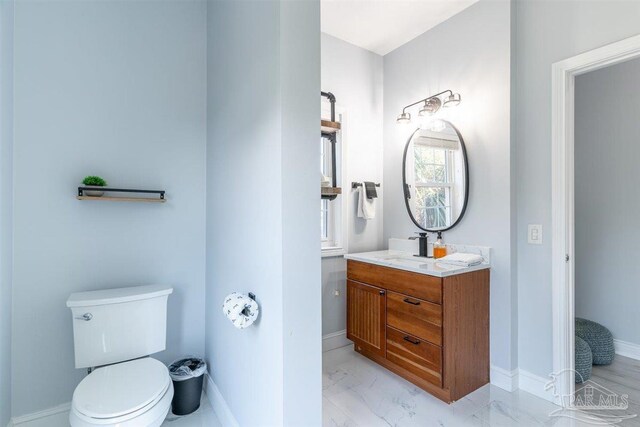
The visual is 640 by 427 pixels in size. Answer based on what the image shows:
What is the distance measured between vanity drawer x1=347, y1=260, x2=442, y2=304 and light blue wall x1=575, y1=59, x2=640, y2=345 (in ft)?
6.22

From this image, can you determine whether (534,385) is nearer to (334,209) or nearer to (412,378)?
(412,378)

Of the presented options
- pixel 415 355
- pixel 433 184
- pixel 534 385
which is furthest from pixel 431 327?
pixel 433 184

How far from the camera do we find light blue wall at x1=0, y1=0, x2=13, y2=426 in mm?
1493

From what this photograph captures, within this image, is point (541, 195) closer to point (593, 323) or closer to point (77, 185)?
point (593, 323)

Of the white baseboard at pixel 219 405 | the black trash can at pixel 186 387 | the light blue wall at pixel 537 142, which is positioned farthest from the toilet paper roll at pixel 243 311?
the light blue wall at pixel 537 142

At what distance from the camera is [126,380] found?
146cm

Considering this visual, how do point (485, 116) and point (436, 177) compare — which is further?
point (436, 177)

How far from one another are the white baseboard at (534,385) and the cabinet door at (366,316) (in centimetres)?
93

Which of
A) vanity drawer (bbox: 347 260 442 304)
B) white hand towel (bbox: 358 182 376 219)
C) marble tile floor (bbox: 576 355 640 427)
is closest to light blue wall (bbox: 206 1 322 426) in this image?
vanity drawer (bbox: 347 260 442 304)

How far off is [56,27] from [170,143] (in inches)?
32.7

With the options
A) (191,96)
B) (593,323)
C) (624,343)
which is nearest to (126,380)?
(191,96)

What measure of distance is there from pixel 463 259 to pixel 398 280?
18.4 inches

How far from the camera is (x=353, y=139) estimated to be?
9.36 ft

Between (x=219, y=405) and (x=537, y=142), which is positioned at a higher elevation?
(x=537, y=142)
